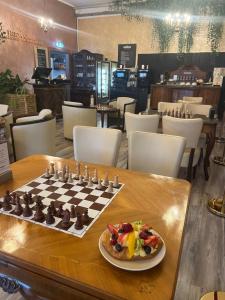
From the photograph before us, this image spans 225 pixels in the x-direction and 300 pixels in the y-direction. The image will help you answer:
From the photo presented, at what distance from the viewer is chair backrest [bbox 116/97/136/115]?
578 cm

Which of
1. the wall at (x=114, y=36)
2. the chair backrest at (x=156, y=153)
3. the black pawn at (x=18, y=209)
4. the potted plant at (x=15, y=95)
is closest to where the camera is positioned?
the black pawn at (x=18, y=209)

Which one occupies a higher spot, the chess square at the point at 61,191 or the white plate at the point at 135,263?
the white plate at the point at 135,263

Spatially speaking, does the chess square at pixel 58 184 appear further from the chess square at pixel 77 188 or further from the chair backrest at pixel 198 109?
the chair backrest at pixel 198 109

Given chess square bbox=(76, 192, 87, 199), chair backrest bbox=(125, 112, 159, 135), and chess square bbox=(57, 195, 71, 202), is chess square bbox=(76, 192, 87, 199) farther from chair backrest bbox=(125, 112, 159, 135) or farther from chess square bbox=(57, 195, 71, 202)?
chair backrest bbox=(125, 112, 159, 135)

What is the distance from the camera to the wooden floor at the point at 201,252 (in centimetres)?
168

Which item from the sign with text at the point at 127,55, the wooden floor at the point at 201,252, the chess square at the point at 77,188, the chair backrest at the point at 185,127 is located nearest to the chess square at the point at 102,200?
the chess square at the point at 77,188

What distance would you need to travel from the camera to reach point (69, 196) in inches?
51.9

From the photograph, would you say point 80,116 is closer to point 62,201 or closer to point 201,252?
point 201,252

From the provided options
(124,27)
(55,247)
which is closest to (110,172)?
(55,247)

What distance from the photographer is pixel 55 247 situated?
93 cm

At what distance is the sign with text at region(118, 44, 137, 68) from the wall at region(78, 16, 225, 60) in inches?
5.5

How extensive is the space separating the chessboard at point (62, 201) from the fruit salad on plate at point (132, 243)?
0.60 ft

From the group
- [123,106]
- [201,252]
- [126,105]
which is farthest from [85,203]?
[123,106]

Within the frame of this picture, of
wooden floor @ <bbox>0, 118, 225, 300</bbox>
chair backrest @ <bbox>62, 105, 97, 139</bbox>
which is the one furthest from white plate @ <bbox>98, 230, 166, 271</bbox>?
chair backrest @ <bbox>62, 105, 97, 139</bbox>
